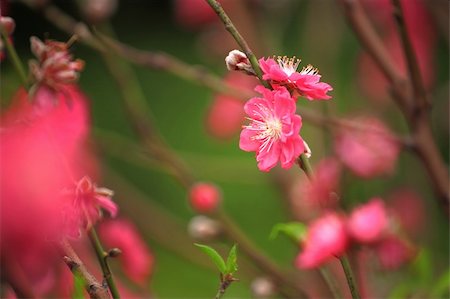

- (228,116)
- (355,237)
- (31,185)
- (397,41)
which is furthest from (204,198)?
(397,41)

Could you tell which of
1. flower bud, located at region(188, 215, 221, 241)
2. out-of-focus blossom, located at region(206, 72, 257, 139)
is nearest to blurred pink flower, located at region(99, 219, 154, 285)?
flower bud, located at region(188, 215, 221, 241)

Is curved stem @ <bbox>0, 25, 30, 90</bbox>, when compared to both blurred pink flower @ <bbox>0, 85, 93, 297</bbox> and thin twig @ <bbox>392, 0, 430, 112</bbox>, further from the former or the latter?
thin twig @ <bbox>392, 0, 430, 112</bbox>

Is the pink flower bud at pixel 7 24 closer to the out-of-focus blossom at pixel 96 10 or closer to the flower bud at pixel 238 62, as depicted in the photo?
the flower bud at pixel 238 62

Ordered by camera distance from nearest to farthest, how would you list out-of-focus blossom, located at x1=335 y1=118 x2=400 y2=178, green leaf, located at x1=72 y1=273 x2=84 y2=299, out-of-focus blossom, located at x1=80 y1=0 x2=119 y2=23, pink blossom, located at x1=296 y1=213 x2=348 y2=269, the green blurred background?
green leaf, located at x1=72 y1=273 x2=84 y2=299
pink blossom, located at x1=296 y1=213 x2=348 y2=269
out-of-focus blossom, located at x1=80 y1=0 x2=119 y2=23
out-of-focus blossom, located at x1=335 y1=118 x2=400 y2=178
the green blurred background

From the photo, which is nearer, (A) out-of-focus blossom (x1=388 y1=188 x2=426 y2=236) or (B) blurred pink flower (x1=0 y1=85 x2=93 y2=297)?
(B) blurred pink flower (x1=0 y1=85 x2=93 y2=297)

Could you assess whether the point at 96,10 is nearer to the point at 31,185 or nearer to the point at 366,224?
the point at 366,224

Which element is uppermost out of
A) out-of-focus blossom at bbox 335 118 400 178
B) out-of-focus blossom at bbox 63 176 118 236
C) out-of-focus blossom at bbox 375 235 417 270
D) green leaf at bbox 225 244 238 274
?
out-of-focus blossom at bbox 335 118 400 178
